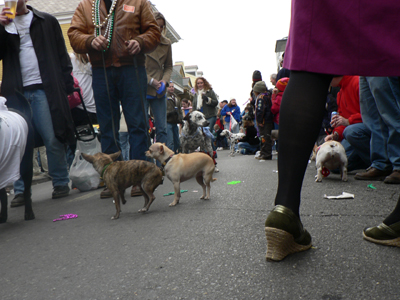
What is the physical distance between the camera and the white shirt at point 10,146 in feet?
10.4

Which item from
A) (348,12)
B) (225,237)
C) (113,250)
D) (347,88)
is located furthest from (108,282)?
(347,88)

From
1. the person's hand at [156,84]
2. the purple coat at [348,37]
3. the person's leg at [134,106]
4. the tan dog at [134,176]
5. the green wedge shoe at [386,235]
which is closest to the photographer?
the purple coat at [348,37]

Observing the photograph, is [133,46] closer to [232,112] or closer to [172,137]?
[172,137]

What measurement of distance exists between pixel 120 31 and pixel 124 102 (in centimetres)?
84

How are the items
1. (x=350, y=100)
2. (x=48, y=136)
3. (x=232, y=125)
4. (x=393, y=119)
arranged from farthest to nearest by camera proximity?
(x=232, y=125) < (x=350, y=100) < (x=48, y=136) < (x=393, y=119)

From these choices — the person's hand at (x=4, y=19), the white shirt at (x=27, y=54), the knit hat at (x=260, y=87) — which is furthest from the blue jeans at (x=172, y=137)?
the person's hand at (x=4, y=19)

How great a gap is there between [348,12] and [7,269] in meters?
2.29

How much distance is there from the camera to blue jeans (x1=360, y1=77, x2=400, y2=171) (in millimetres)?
3779

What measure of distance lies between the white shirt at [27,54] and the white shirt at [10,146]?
133cm

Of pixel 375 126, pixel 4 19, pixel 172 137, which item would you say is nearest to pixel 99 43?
pixel 4 19

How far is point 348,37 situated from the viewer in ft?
5.10

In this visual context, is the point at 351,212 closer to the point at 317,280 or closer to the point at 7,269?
the point at 317,280

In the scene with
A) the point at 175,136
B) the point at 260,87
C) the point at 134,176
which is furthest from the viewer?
the point at 260,87

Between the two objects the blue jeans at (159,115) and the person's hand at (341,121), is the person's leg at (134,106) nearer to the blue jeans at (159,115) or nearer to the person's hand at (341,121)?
the blue jeans at (159,115)
